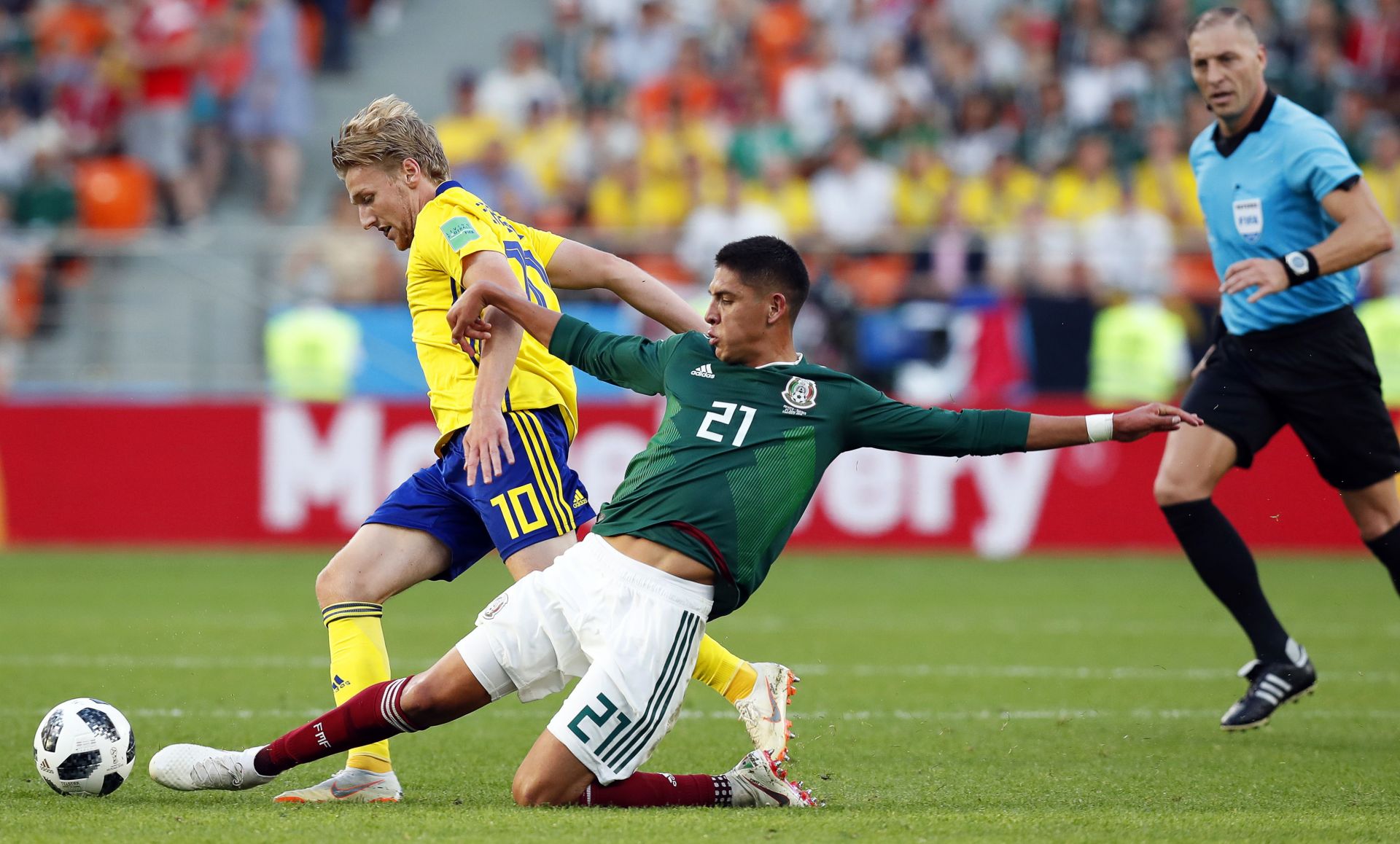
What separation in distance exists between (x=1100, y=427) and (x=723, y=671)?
1.50 m

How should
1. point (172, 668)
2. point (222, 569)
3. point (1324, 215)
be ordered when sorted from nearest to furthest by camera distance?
point (1324, 215) → point (172, 668) → point (222, 569)

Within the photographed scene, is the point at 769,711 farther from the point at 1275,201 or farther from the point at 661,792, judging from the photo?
the point at 1275,201

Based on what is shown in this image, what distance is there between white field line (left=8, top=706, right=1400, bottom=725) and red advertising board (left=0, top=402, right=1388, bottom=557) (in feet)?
20.7

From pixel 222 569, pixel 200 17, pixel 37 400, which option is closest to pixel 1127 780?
pixel 222 569

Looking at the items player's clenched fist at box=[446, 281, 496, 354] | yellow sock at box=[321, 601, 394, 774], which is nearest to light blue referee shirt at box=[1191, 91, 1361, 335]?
player's clenched fist at box=[446, 281, 496, 354]

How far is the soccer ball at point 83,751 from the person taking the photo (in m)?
5.28

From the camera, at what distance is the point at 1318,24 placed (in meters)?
17.5

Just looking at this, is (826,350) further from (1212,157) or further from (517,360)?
(517,360)

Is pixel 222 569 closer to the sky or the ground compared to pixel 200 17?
closer to the ground

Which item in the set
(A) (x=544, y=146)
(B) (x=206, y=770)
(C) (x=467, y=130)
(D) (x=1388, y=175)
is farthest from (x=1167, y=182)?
(B) (x=206, y=770)

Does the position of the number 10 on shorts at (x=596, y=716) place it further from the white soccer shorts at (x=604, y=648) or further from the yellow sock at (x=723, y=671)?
the yellow sock at (x=723, y=671)

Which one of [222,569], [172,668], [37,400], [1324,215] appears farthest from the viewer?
[37,400]

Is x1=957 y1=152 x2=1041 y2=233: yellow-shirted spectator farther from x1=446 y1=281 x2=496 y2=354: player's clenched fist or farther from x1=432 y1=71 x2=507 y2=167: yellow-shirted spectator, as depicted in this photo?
x1=446 y1=281 x2=496 y2=354: player's clenched fist

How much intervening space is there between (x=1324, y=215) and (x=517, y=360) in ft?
10.6
